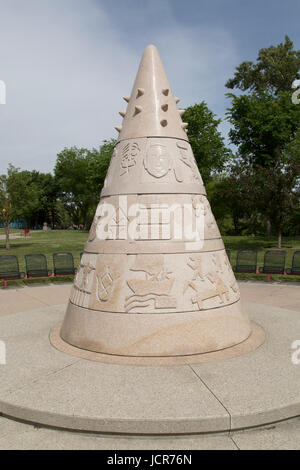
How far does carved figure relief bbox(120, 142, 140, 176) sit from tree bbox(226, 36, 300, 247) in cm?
1945

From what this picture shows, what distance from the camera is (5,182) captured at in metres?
27.2

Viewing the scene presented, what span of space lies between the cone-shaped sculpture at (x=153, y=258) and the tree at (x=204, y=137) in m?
23.7

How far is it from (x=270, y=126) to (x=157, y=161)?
25757 mm

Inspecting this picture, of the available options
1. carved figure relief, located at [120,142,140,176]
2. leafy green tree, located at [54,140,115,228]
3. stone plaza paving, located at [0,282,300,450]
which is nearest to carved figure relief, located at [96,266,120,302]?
carved figure relief, located at [120,142,140,176]

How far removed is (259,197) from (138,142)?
19914 millimetres

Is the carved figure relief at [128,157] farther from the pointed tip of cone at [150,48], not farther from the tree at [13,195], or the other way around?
the tree at [13,195]

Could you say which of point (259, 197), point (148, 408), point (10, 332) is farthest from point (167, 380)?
point (259, 197)

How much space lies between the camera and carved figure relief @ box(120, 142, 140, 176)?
251 inches

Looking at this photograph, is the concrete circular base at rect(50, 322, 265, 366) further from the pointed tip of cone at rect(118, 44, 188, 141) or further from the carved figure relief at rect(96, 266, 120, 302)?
the pointed tip of cone at rect(118, 44, 188, 141)

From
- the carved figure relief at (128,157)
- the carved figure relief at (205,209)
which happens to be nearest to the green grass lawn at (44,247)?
the carved figure relief at (128,157)

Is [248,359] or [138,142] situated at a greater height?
[138,142]

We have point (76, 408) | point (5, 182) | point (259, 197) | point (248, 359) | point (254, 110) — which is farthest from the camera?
point (254, 110)

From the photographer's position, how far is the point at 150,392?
4355mm
